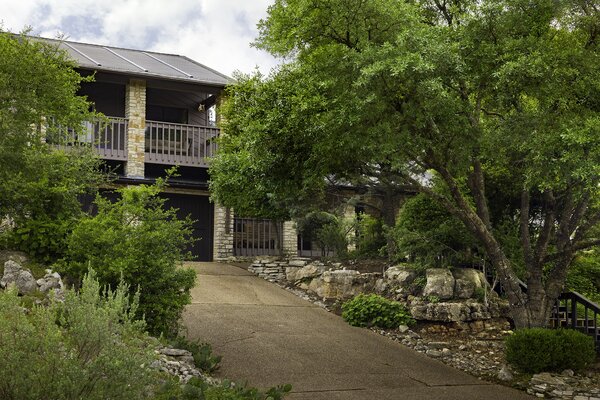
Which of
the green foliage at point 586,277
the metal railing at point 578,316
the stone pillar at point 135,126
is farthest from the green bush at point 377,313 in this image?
the stone pillar at point 135,126

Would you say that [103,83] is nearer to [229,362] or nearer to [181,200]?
[181,200]

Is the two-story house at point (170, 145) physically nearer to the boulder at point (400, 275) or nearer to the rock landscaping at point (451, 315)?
the rock landscaping at point (451, 315)

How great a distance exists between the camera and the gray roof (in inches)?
875

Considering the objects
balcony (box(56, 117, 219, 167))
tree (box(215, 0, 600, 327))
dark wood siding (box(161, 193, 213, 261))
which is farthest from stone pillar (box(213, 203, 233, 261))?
tree (box(215, 0, 600, 327))

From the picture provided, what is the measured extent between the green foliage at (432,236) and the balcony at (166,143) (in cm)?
841

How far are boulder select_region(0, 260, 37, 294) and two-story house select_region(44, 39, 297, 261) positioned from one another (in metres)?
11.2

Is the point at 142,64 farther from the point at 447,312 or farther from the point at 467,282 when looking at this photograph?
the point at 447,312

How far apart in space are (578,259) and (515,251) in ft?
12.2

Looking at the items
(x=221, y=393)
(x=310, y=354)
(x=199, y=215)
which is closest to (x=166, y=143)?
(x=199, y=215)

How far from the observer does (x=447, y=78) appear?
1097cm

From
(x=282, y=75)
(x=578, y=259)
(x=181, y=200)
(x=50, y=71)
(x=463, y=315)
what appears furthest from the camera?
(x=181, y=200)

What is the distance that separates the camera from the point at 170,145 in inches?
915

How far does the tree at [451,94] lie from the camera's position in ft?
34.1

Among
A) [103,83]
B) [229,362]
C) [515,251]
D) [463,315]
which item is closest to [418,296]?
[463,315]
